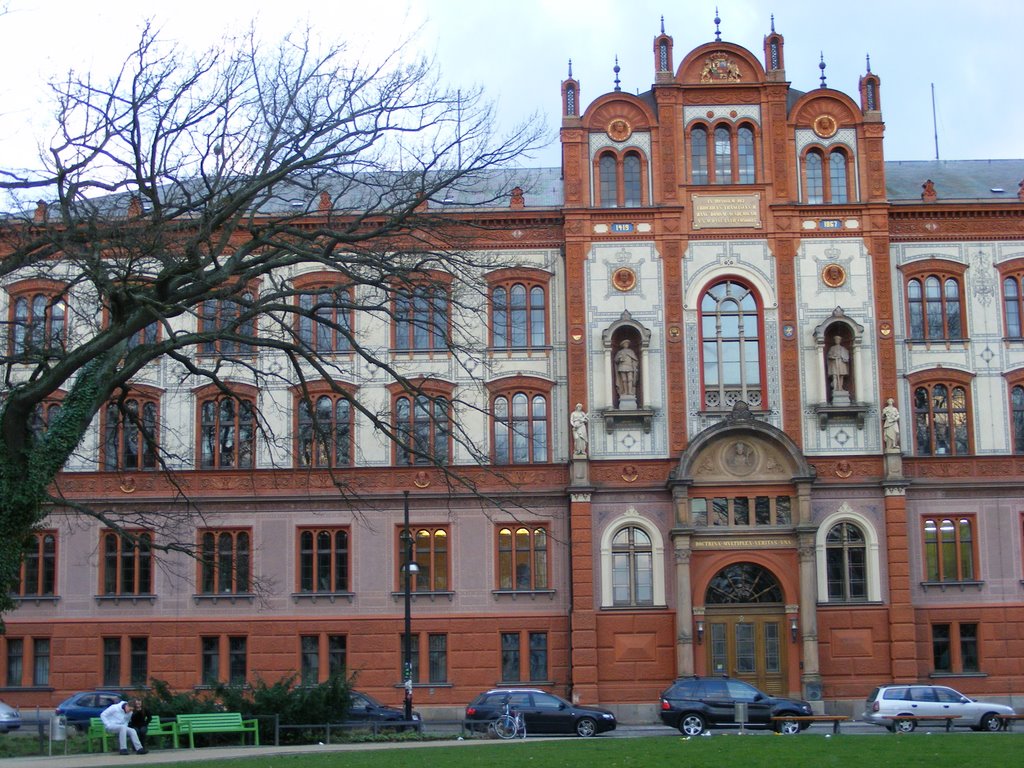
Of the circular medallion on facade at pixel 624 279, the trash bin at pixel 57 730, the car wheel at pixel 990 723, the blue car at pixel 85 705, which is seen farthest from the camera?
the circular medallion on facade at pixel 624 279

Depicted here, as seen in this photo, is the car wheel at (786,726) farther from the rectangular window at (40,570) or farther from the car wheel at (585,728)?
the rectangular window at (40,570)

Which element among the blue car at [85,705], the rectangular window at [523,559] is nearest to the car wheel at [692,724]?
the rectangular window at [523,559]

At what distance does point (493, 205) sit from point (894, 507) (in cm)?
1624

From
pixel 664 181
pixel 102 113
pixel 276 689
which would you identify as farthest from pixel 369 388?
pixel 102 113

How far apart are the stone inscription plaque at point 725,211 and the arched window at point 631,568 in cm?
1022

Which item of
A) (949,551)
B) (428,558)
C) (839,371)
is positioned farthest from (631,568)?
(949,551)

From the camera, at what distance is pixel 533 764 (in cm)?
2316

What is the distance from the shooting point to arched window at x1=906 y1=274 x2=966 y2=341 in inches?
1807

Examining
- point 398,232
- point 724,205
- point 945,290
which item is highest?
point 724,205

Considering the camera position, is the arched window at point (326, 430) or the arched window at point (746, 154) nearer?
the arched window at point (326, 430)

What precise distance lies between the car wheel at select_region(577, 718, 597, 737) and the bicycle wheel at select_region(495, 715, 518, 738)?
8.53 ft

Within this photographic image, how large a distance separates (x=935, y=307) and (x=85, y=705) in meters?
29.0

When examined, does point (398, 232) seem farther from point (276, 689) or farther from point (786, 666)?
point (786, 666)

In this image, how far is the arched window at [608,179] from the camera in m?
46.2
